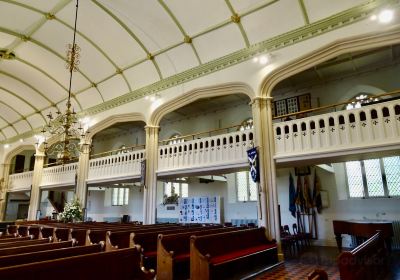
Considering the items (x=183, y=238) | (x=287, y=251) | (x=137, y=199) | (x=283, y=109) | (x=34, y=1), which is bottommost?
(x=287, y=251)

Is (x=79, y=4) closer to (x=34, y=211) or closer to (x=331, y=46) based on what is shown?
(x=331, y=46)

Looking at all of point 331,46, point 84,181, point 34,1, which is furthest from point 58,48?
point 331,46

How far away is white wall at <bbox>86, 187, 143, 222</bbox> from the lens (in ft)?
53.2

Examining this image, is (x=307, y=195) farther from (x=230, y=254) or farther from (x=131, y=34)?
(x=131, y=34)

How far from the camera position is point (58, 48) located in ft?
36.2

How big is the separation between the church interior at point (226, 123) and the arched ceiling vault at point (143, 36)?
0.14 ft

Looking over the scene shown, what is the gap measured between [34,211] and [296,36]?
1513 centimetres

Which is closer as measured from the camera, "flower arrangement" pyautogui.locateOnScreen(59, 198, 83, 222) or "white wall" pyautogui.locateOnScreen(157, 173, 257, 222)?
"flower arrangement" pyautogui.locateOnScreen(59, 198, 83, 222)

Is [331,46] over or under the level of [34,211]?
over

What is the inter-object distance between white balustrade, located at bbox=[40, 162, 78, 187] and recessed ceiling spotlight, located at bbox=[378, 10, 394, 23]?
13175 millimetres

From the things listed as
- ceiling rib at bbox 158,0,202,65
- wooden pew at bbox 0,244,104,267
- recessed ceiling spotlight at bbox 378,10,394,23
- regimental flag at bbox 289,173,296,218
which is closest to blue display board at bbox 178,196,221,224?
regimental flag at bbox 289,173,296,218

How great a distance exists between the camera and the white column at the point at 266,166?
7816 mm

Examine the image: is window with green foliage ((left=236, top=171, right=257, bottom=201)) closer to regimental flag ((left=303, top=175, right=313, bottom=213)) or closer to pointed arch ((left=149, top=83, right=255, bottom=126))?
regimental flag ((left=303, top=175, right=313, bottom=213))

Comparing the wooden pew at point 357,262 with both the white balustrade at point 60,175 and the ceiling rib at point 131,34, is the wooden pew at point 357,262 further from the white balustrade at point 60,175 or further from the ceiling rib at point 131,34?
the white balustrade at point 60,175
